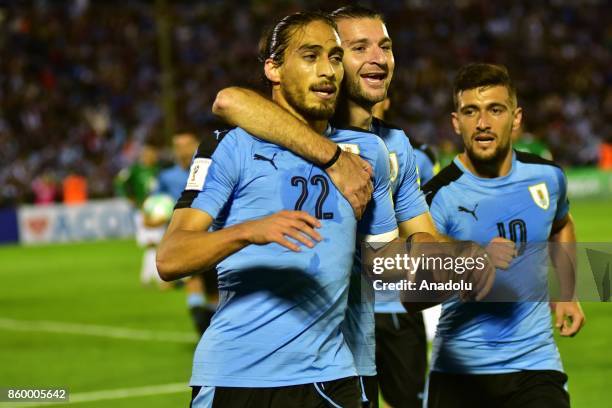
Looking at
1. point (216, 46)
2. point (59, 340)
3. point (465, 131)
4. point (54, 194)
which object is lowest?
point (59, 340)

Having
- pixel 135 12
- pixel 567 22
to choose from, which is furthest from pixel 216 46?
pixel 567 22

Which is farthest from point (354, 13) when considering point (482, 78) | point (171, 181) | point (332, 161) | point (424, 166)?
point (171, 181)

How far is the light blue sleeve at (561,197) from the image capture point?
5629 mm

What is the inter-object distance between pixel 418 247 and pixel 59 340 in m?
9.43

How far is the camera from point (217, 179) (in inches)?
152

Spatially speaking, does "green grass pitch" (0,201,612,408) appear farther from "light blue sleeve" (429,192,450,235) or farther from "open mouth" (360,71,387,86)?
"open mouth" (360,71,387,86)

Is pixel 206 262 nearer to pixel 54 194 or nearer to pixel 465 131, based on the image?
pixel 465 131

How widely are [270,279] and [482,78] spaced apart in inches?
81.1

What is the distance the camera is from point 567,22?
39938mm

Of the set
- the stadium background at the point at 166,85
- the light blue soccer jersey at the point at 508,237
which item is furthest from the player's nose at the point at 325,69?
the stadium background at the point at 166,85

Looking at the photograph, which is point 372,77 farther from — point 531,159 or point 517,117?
point 531,159

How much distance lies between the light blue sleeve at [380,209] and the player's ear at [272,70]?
46 centimetres

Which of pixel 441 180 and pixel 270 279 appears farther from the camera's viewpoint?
pixel 441 180

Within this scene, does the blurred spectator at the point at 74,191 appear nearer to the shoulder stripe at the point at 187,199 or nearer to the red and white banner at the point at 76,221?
the red and white banner at the point at 76,221
